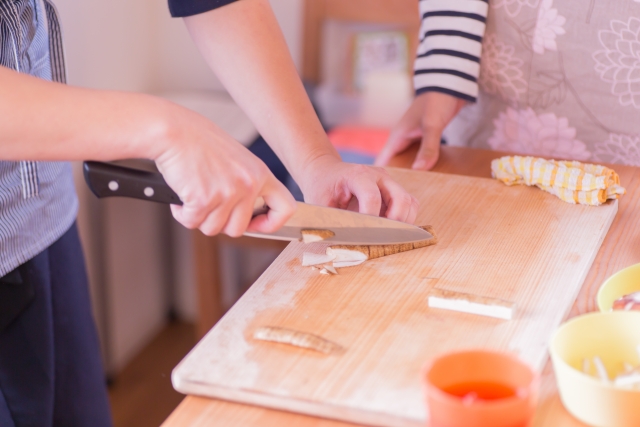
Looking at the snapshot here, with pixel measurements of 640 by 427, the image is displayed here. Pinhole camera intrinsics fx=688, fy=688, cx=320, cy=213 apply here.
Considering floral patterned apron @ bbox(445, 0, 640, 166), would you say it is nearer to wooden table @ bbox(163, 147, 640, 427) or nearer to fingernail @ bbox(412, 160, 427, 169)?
wooden table @ bbox(163, 147, 640, 427)

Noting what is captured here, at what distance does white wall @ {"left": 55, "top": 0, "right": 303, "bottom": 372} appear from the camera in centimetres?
198

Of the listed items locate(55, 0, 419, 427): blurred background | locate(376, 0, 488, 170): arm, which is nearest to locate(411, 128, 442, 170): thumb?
locate(376, 0, 488, 170): arm

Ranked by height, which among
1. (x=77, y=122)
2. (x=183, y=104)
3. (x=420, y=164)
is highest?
(x=77, y=122)

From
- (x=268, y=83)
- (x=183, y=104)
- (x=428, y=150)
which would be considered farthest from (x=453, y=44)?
(x=183, y=104)

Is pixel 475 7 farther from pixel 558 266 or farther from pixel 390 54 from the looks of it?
pixel 390 54

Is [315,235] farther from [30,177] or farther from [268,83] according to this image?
[30,177]

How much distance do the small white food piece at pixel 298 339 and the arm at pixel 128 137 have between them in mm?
124

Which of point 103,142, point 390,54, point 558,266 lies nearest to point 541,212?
point 558,266

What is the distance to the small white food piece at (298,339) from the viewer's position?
0.61 metres

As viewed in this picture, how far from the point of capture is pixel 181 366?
601mm

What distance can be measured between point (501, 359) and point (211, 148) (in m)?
0.31

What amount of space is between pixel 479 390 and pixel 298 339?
187mm

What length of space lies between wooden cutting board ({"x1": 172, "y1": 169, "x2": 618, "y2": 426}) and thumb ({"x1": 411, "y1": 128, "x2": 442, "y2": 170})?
6.3 inches

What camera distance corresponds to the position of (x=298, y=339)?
0.62 metres
